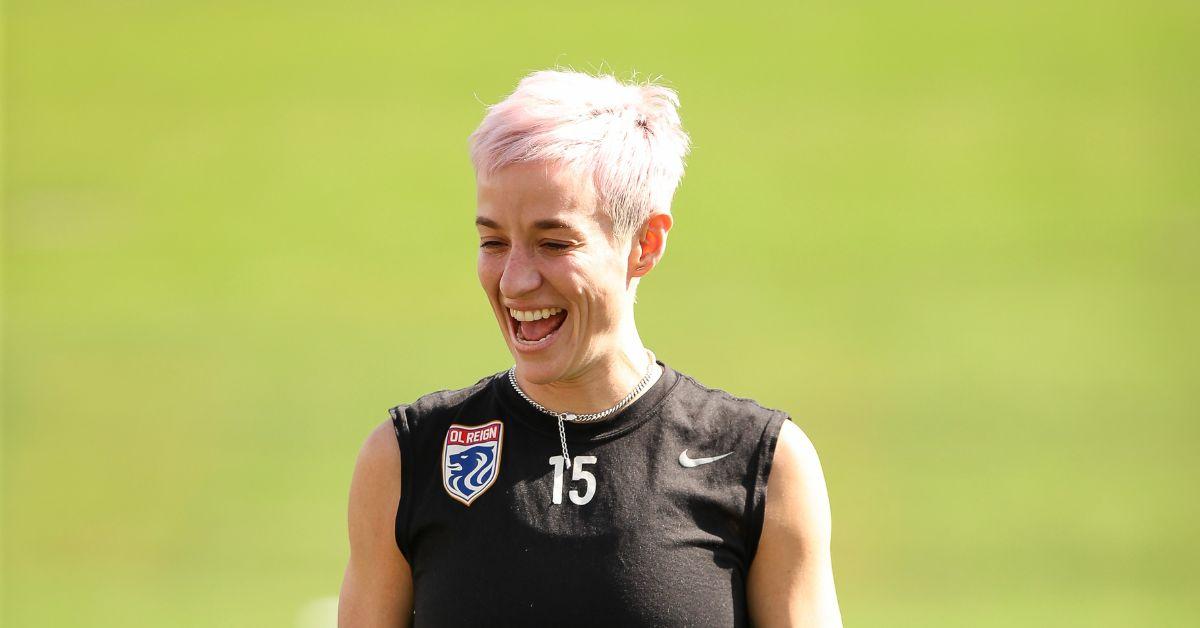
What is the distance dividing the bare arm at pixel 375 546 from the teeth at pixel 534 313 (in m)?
0.33

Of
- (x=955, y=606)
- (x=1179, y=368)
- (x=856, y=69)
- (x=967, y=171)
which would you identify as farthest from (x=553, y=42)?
(x=955, y=606)

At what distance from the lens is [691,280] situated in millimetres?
11961

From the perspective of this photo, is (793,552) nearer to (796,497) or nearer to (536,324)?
(796,497)

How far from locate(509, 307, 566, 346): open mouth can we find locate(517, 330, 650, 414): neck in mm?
88

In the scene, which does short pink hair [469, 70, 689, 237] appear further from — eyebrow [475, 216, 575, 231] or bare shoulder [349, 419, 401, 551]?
bare shoulder [349, 419, 401, 551]

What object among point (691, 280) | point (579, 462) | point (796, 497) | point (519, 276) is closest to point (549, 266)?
point (519, 276)

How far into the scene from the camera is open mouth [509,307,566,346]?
2621 millimetres

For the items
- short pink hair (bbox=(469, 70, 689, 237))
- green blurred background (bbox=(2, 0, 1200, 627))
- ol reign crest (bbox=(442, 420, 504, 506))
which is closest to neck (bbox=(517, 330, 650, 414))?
ol reign crest (bbox=(442, 420, 504, 506))

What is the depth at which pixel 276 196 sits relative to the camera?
1294cm

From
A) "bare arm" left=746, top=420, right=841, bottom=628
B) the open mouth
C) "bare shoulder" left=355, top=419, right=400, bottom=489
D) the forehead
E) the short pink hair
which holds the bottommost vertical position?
"bare arm" left=746, top=420, right=841, bottom=628

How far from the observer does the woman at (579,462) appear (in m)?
A: 2.56

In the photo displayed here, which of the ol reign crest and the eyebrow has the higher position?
the eyebrow

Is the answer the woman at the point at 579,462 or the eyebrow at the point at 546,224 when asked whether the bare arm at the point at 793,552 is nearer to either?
the woman at the point at 579,462

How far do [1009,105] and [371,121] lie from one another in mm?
5854
